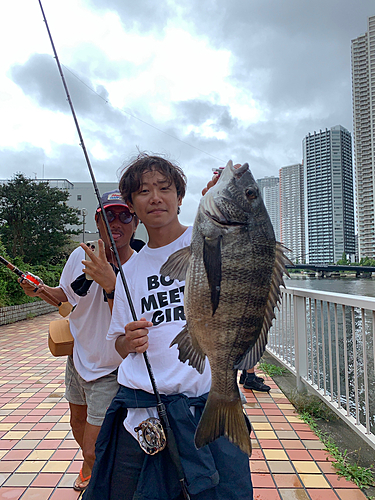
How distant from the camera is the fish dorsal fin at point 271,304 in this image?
1.08 meters

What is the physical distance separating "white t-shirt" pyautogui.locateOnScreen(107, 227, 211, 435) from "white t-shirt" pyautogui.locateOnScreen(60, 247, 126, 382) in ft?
2.57

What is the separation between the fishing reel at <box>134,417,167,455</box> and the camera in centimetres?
128

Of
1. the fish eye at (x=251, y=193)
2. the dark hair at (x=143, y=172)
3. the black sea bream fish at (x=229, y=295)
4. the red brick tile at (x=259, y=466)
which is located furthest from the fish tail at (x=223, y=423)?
the red brick tile at (x=259, y=466)

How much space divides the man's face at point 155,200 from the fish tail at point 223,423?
730mm

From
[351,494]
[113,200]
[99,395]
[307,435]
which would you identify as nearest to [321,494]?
[351,494]

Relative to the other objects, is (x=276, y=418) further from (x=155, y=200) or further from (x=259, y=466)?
(x=155, y=200)

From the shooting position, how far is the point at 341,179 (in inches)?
98.8

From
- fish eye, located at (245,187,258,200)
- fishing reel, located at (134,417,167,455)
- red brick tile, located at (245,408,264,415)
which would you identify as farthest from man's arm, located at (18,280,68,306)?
red brick tile, located at (245,408,264,415)

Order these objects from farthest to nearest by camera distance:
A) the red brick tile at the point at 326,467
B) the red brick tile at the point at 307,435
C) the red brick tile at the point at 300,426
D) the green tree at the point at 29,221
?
the green tree at the point at 29,221, the red brick tile at the point at 300,426, the red brick tile at the point at 307,435, the red brick tile at the point at 326,467

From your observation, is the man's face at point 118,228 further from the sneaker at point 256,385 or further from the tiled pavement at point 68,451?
the sneaker at point 256,385

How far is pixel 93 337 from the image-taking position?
2.28 meters

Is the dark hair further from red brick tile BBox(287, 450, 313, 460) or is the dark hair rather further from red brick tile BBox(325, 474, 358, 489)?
red brick tile BBox(287, 450, 313, 460)

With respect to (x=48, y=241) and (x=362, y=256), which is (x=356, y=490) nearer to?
(x=362, y=256)

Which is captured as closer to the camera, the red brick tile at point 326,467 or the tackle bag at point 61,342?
the tackle bag at point 61,342
